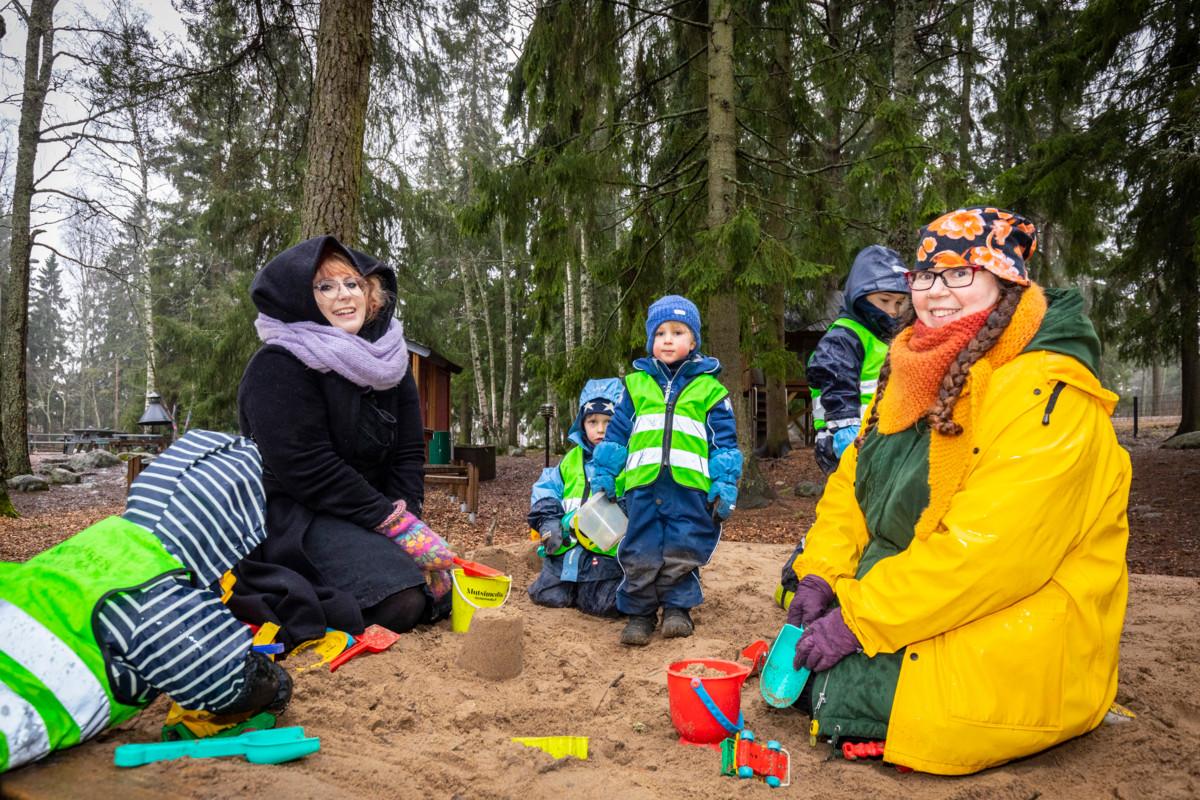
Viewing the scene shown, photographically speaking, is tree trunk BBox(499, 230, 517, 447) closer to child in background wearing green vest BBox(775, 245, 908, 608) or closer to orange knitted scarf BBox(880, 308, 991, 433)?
child in background wearing green vest BBox(775, 245, 908, 608)

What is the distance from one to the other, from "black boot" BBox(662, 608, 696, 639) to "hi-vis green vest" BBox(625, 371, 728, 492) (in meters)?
0.60

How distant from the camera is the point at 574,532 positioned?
4188 millimetres

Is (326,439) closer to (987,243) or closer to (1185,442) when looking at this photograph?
(987,243)

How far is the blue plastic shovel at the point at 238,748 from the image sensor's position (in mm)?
1688

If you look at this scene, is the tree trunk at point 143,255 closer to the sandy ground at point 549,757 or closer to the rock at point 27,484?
the rock at point 27,484

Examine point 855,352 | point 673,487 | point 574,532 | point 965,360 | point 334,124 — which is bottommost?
point 574,532

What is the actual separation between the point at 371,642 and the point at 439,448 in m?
10.5

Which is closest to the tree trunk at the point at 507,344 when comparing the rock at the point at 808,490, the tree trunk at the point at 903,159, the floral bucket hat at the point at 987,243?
the rock at the point at 808,490

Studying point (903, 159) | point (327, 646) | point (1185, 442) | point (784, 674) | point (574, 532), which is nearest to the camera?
point (784, 674)

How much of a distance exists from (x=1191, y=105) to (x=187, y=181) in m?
23.9

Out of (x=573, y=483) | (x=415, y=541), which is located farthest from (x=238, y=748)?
(x=573, y=483)

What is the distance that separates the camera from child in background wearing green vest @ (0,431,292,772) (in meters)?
1.58

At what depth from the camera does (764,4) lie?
27.8ft

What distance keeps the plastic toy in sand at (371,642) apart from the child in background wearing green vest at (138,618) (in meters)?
0.75
